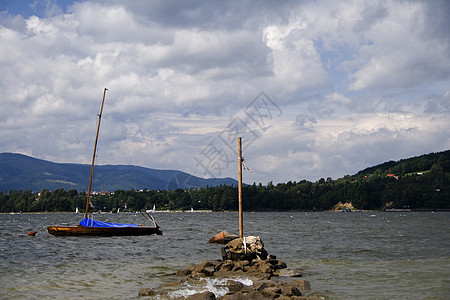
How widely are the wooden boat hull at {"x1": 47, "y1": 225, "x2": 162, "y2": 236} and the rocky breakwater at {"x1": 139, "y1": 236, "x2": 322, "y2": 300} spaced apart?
35.7 meters

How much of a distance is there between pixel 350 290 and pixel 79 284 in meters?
15.7

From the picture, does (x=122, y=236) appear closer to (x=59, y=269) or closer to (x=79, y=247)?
(x=79, y=247)

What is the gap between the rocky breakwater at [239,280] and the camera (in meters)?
20.1

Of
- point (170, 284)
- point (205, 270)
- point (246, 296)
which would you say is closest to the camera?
point (246, 296)

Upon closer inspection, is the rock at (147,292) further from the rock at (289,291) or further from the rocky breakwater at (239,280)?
the rock at (289,291)

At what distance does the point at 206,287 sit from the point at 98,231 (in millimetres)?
42451

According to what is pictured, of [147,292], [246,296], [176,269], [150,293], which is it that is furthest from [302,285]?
[176,269]

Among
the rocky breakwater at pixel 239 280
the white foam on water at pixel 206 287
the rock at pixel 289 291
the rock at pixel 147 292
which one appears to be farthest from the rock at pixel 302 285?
the rock at pixel 147 292

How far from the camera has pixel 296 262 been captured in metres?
35.9

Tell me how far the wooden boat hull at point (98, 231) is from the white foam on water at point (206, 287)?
40.1 m

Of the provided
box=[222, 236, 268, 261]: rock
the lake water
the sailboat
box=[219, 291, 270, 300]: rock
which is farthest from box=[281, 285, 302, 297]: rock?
the sailboat

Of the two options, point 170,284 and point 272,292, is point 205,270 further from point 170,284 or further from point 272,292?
point 272,292

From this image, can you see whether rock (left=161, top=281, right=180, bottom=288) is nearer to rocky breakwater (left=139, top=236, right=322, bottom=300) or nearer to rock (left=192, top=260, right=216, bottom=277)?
rocky breakwater (left=139, top=236, right=322, bottom=300)

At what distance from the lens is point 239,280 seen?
25719mm
